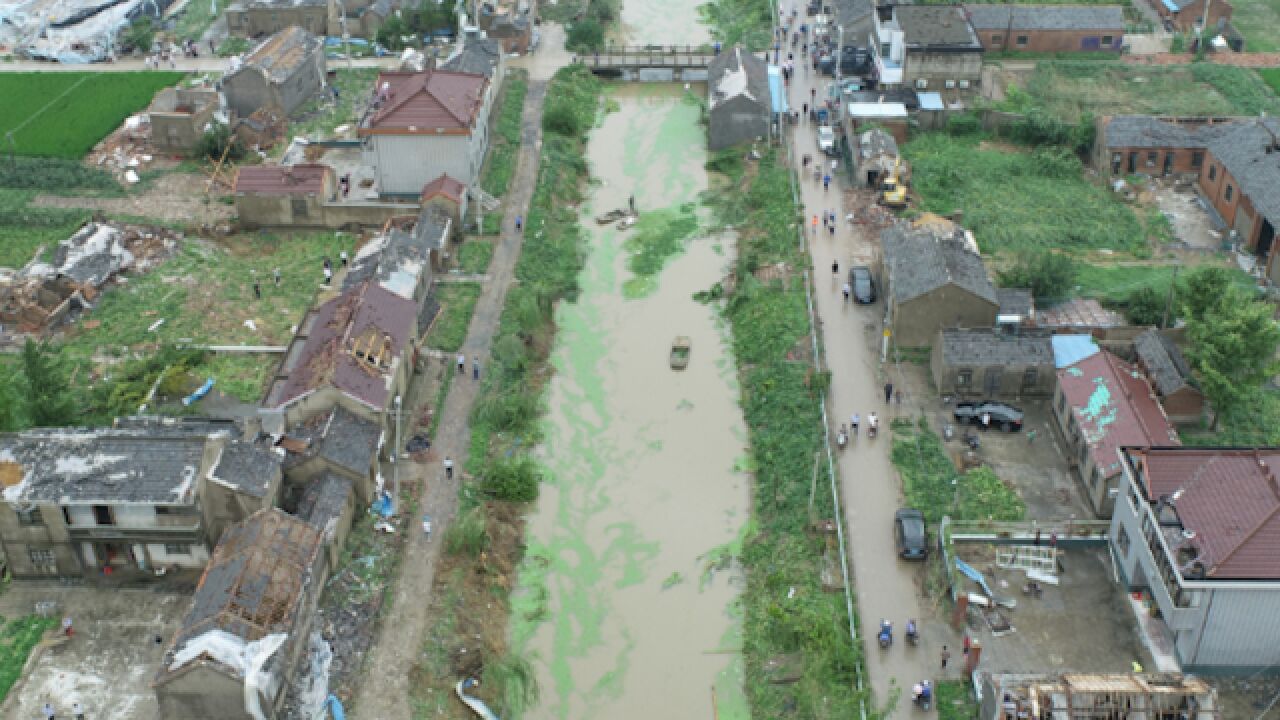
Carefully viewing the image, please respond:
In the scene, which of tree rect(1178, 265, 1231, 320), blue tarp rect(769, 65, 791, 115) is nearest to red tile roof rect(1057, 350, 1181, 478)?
tree rect(1178, 265, 1231, 320)

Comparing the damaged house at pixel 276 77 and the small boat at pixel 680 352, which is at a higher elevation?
the damaged house at pixel 276 77

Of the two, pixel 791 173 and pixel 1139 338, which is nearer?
pixel 1139 338

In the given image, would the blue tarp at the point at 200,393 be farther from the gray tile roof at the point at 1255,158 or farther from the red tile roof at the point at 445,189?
the gray tile roof at the point at 1255,158

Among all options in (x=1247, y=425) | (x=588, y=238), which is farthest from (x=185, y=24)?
(x=1247, y=425)

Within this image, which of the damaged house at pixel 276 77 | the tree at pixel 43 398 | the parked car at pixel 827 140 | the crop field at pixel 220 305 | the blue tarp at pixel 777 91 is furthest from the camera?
the blue tarp at pixel 777 91

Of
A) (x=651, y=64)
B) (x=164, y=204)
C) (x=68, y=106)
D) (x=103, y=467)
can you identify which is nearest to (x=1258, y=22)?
(x=651, y=64)

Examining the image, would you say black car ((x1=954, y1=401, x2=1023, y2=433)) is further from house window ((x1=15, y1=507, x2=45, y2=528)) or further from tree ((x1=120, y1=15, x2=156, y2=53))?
tree ((x1=120, y1=15, x2=156, y2=53))

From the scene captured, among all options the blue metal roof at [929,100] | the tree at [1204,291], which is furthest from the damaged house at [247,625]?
the blue metal roof at [929,100]

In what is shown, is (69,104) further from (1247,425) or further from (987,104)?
(1247,425)
